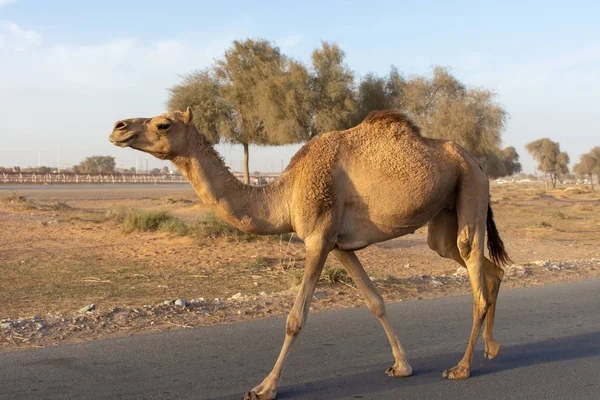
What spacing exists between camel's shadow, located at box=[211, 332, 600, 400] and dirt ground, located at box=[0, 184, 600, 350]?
2480 mm

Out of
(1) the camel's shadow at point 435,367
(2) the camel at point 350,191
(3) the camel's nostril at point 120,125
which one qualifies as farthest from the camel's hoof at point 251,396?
(3) the camel's nostril at point 120,125

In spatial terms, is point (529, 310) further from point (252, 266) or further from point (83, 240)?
point (83, 240)

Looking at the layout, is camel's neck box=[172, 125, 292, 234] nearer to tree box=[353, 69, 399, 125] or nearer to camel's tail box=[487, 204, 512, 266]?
camel's tail box=[487, 204, 512, 266]

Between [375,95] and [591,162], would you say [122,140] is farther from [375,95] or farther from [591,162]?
[591,162]

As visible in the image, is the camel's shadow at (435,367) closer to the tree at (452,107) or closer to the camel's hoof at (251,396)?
the camel's hoof at (251,396)

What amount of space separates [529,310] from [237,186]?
192 inches

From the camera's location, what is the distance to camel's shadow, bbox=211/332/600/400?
521 centimetres

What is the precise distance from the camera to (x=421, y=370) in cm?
589

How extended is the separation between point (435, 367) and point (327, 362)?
990 millimetres

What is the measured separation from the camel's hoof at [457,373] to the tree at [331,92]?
24.7 meters

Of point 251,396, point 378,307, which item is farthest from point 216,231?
point 251,396

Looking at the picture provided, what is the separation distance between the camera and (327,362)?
602 cm

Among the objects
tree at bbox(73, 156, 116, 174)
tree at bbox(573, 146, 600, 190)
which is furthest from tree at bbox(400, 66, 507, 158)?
tree at bbox(73, 156, 116, 174)

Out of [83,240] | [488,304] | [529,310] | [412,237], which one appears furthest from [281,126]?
[488,304]
